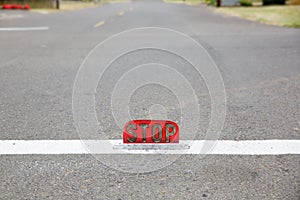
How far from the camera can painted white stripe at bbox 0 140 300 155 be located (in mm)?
3031

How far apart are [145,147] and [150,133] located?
14 cm

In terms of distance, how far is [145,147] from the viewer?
3078 mm

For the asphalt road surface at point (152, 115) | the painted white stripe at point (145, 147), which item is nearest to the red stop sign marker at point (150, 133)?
the painted white stripe at point (145, 147)

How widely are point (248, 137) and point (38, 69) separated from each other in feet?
13.0

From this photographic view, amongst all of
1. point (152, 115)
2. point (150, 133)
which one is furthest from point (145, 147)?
point (152, 115)

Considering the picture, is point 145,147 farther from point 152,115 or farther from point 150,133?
point 152,115

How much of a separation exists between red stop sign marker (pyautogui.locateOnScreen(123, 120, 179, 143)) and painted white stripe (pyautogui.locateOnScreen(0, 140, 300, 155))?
0.06m

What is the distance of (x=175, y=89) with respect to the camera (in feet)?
16.0

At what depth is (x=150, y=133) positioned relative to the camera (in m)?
3.15

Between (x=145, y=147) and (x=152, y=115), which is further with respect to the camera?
(x=152, y=115)

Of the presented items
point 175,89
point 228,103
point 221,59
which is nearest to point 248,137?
point 228,103

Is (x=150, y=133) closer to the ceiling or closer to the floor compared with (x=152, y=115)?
closer to the ceiling

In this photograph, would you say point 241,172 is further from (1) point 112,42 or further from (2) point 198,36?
(2) point 198,36

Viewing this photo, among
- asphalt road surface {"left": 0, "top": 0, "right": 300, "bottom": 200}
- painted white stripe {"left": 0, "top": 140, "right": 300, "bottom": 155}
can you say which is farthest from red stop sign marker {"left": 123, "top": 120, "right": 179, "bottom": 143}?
asphalt road surface {"left": 0, "top": 0, "right": 300, "bottom": 200}
